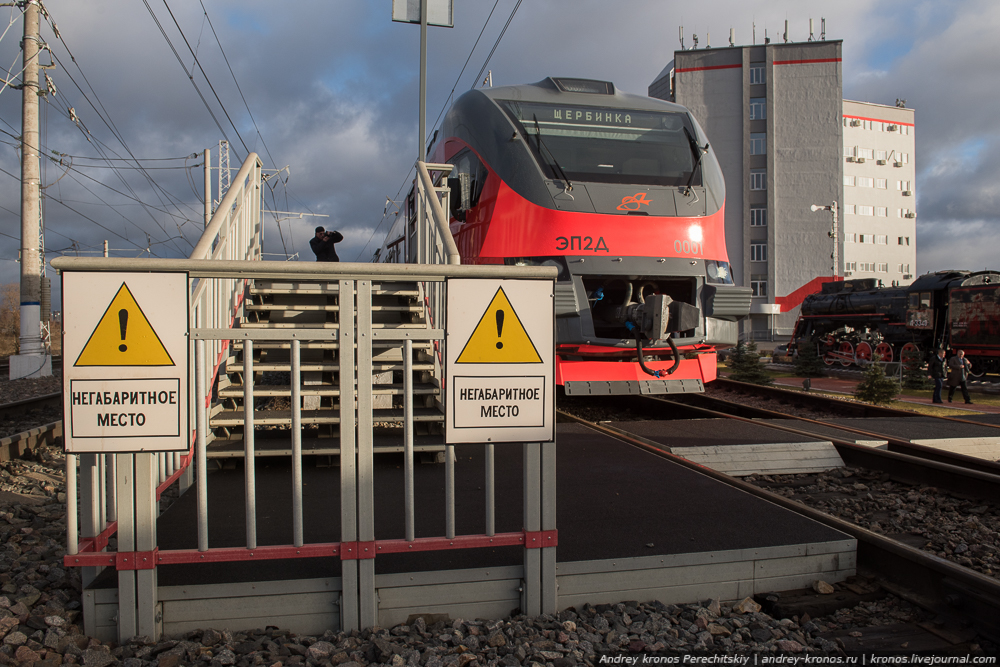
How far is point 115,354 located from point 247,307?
13.1ft

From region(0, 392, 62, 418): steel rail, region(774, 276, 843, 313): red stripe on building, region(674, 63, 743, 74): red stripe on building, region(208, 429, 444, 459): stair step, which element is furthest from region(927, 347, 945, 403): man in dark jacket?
region(674, 63, 743, 74): red stripe on building

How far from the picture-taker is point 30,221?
53.2ft

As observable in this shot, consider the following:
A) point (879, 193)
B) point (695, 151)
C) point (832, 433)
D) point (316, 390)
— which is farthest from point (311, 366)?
point (879, 193)

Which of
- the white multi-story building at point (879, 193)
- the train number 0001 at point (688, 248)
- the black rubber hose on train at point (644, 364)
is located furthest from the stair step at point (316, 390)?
the white multi-story building at point (879, 193)

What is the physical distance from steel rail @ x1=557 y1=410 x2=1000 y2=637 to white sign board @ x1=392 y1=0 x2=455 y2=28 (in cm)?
1127

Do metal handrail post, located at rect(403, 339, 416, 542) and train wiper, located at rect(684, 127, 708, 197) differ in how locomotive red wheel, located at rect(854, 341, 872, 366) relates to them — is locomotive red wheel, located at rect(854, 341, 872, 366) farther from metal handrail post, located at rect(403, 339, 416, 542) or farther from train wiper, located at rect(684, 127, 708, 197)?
metal handrail post, located at rect(403, 339, 416, 542)

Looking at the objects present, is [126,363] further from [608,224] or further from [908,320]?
[908,320]

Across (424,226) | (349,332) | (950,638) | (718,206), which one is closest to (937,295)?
(718,206)

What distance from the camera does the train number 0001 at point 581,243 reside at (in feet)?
23.2

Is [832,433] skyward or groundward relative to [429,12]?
groundward

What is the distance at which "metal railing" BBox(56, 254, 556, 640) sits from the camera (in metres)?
2.60

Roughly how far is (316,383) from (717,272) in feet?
16.0

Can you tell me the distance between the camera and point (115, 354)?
8.34 ft

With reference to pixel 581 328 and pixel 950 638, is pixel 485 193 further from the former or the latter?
pixel 950 638
